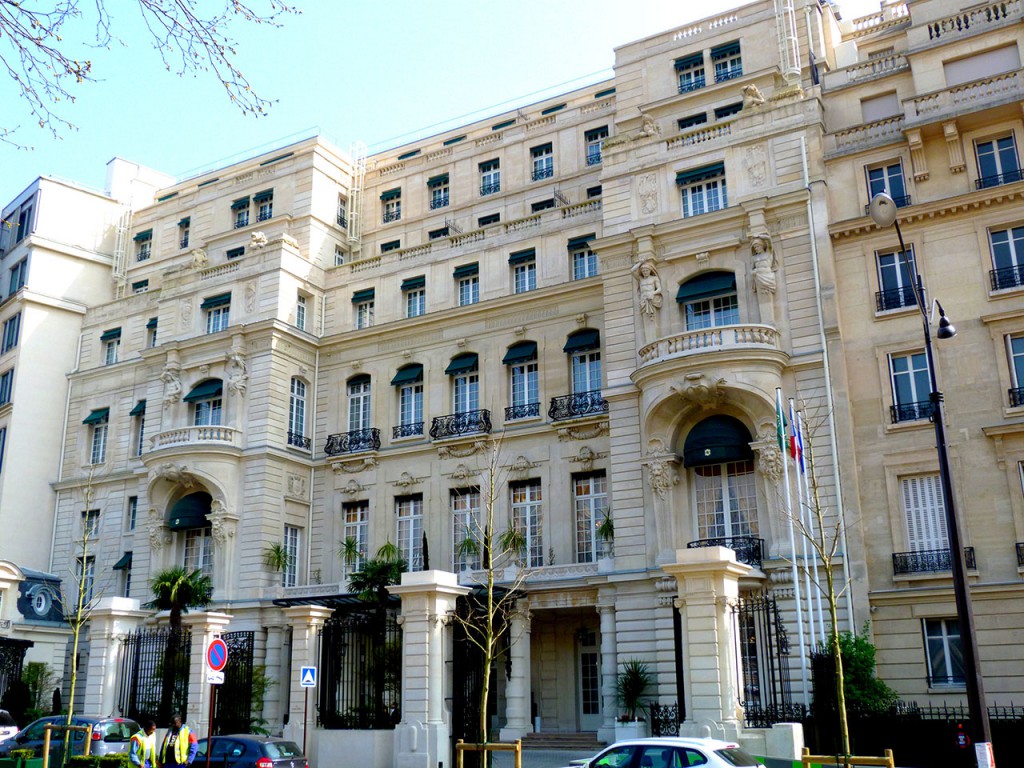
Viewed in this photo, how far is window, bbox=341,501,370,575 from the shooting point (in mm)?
36062

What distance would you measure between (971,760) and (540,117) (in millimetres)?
30481

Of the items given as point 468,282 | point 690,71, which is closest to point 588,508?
point 468,282

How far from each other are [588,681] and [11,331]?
3105cm

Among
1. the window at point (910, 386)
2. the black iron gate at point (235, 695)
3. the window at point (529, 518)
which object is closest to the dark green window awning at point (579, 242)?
the window at point (529, 518)

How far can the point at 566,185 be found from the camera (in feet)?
134

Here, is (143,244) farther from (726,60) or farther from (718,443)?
(718,443)

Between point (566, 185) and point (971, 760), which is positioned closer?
point (971, 760)

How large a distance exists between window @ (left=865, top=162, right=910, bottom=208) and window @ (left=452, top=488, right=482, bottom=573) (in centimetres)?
1600

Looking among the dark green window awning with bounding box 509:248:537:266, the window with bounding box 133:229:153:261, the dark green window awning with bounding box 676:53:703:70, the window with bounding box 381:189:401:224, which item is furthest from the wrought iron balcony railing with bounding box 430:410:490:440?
the window with bounding box 133:229:153:261

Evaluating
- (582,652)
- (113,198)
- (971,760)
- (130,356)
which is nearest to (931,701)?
(971,760)

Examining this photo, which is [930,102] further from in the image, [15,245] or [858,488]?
[15,245]

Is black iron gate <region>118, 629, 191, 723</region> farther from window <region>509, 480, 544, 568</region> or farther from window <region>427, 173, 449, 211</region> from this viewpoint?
window <region>427, 173, 449, 211</region>

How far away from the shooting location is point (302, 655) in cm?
2439

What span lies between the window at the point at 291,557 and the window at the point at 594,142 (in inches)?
736
